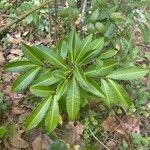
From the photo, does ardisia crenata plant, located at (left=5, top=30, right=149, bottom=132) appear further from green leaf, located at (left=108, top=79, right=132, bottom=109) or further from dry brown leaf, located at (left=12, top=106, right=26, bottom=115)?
dry brown leaf, located at (left=12, top=106, right=26, bottom=115)

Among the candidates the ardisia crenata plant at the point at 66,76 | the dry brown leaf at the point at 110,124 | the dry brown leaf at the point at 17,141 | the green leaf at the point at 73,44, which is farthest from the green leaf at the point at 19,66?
the dry brown leaf at the point at 110,124

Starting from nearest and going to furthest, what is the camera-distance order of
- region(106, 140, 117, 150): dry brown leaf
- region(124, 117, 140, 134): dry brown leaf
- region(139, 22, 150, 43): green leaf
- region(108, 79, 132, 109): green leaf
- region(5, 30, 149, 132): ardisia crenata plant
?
region(5, 30, 149, 132): ardisia crenata plant
region(108, 79, 132, 109): green leaf
region(139, 22, 150, 43): green leaf
region(106, 140, 117, 150): dry brown leaf
region(124, 117, 140, 134): dry brown leaf

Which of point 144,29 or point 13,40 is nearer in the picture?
point 144,29

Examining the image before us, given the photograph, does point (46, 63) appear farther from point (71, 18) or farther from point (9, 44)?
point (9, 44)

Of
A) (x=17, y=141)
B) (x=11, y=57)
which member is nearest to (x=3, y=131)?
(x=17, y=141)

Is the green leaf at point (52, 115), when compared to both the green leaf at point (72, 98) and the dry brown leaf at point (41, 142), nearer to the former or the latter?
the green leaf at point (72, 98)

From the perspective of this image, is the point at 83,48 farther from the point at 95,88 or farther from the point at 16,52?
the point at 16,52

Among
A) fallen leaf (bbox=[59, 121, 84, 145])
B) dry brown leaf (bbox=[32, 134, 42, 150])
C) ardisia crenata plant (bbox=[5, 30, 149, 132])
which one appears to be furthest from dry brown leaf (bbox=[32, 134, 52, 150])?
ardisia crenata plant (bbox=[5, 30, 149, 132])
